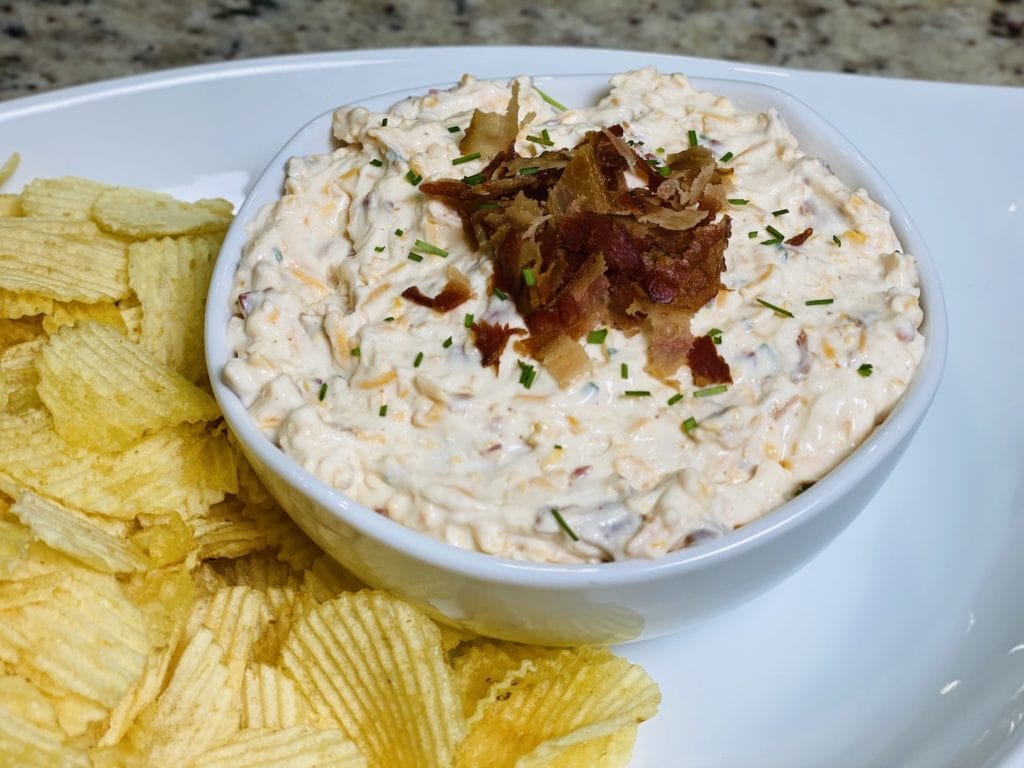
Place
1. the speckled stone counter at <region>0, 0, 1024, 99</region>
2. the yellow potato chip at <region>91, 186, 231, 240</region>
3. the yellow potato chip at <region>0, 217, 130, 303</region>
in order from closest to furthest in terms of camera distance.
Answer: the yellow potato chip at <region>0, 217, 130, 303</region>, the yellow potato chip at <region>91, 186, 231, 240</region>, the speckled stone counter at <region>0, 0, 1024, 99</region>

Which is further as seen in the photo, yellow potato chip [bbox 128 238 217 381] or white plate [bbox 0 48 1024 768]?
yellow potato chip [bbox 128 238 217 381]

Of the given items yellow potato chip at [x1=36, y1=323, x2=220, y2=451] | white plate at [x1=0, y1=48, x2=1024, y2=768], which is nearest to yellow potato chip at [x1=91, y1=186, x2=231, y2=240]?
white plate at [x1=0, y1=48, x2=1024, y2=768]

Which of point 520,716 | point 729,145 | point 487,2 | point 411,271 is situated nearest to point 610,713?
point 520,716

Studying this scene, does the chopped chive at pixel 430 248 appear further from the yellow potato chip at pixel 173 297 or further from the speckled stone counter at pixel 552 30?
the speckled stone counter at pixel 552 30

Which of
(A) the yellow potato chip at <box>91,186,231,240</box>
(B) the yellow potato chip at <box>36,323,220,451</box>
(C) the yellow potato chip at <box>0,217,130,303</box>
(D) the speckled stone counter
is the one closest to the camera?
(B) the yellow potato chip at <box>36,323,220,451</box>

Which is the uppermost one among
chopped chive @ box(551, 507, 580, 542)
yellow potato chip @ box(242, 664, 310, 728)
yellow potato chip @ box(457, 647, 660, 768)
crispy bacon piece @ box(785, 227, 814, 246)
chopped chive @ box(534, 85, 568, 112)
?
chopped chive @ box(534, 85, 568, 112)

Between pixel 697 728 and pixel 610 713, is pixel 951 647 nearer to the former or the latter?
pixel 697 728

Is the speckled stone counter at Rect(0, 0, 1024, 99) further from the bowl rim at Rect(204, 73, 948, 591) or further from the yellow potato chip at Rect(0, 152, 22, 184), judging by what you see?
the bowl rim at Rect(204, 73, 948, 591)
